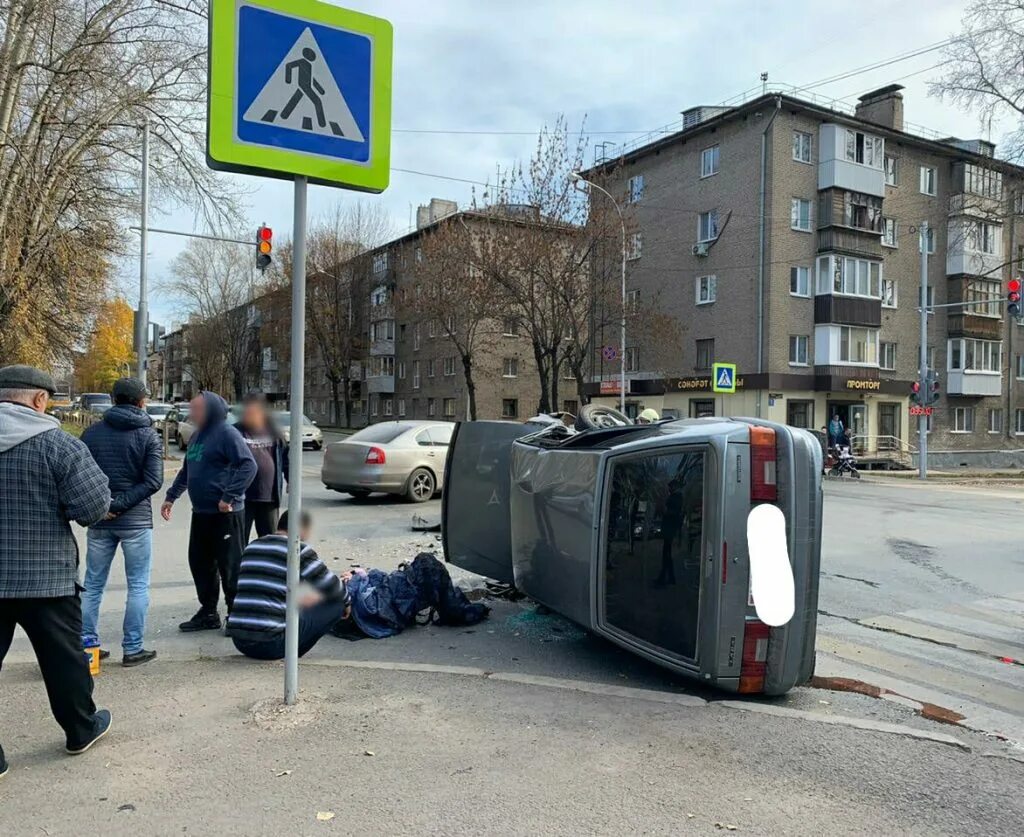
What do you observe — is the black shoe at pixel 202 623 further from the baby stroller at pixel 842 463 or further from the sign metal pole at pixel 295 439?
the baby stroller at pixel 842 463

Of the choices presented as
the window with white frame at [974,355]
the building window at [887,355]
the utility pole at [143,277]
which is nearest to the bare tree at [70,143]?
the utility pole at [143,277]

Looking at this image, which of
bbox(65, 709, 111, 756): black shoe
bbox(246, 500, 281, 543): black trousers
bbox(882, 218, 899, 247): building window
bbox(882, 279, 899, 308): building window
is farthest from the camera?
bbox(882, 218, 899, 247): building window

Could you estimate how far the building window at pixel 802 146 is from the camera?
109 feet

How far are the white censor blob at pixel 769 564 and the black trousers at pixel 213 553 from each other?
353 centimetres

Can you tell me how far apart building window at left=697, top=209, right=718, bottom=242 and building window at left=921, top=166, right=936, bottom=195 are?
11263 millimetres

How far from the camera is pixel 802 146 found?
33.5m

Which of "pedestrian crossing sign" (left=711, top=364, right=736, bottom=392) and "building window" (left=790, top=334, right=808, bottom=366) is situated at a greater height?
"building window" (left=790, top=334, right=808, bottom=366)

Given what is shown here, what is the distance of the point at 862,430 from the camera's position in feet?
113

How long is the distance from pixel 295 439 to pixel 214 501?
188 cm

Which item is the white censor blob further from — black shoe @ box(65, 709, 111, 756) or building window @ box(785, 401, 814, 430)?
building window @ box(785, 401, 814, 430)

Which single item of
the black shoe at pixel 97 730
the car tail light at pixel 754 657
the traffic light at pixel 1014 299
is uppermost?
the traffic light at pixel 1014 299

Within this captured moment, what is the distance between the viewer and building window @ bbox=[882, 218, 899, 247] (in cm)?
3616

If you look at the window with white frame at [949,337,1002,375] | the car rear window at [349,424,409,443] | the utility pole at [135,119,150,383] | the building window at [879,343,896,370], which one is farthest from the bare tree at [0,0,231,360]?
the window with white frame at [949,337,1002,375]

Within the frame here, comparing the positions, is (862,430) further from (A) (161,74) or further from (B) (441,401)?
(A) (161,74)
